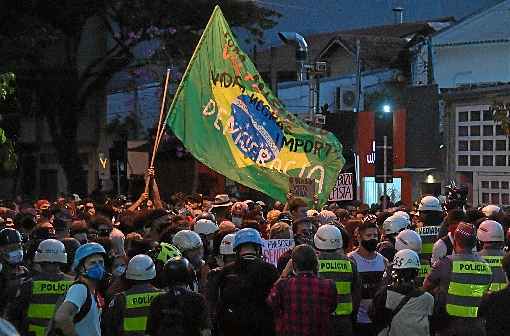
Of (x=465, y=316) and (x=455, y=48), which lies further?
(x=455, y=48)

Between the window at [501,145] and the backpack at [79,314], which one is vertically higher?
the window at [501,145]

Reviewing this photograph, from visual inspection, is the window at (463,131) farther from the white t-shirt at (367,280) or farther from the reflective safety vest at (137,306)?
the reflective safety vest at (137,306)

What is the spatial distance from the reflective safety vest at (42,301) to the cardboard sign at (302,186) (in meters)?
6.57

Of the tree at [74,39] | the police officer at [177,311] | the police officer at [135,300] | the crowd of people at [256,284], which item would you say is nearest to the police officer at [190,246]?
the crowd of people at [256,284]

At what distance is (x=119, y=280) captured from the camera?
9.27 m

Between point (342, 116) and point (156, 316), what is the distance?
21377 mm

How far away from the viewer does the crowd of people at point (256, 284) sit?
800 cm

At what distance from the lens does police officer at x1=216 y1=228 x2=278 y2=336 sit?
9070mm

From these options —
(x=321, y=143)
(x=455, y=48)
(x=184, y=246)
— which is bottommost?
(x=184, y=246)

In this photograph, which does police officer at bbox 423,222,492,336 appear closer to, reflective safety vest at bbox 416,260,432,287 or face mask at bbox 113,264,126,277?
reflective safety vest at bbox 416,260,432,287

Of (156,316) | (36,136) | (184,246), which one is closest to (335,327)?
(184,246)

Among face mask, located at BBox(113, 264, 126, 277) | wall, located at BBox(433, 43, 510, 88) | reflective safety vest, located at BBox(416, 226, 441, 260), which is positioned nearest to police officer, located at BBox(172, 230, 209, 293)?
face mask, located at BBox(113, 264, 126, 277)

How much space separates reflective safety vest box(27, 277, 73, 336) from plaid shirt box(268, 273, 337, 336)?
1.75 m

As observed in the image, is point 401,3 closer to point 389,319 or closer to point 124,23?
point 124,23
